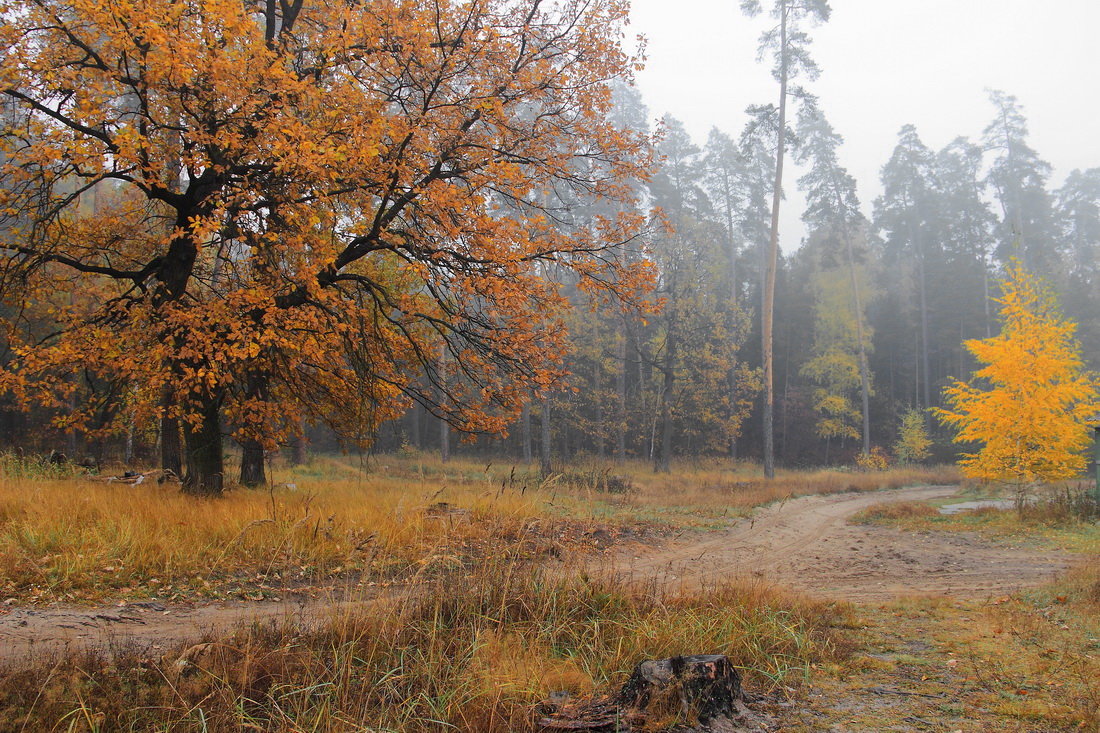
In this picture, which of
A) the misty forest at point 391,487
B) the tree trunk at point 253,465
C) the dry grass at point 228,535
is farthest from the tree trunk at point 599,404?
the tree trunk at point 253,465

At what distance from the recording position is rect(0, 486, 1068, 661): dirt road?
15.5 feet

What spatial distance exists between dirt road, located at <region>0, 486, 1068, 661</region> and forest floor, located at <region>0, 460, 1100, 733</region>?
3 cm

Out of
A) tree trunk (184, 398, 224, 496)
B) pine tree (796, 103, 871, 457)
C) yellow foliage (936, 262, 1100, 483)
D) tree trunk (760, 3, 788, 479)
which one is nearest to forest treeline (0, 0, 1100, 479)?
tree trunk (184, 398, 224, 496)

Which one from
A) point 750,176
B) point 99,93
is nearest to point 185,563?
point 99,93

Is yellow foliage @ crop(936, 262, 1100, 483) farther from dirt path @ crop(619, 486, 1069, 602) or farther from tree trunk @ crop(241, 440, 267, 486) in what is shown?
tree trunk @ crop(241, 440, 267, 486)

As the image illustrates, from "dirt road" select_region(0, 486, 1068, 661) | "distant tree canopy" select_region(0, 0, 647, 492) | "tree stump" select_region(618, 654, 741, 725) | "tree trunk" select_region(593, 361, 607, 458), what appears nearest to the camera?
"tree stump" select_region(618, 654, 741, 725)

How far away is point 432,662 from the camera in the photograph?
4020 millimetres

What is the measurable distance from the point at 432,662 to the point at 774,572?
5.98m

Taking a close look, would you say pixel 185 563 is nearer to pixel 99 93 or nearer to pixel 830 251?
pixel 99 93

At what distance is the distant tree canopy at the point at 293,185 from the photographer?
25.7 feet

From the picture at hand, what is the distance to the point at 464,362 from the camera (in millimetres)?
10367

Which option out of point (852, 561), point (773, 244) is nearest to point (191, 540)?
point (852, 561)

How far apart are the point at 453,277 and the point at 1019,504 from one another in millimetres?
13228

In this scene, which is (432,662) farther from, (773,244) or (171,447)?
(773,244)
